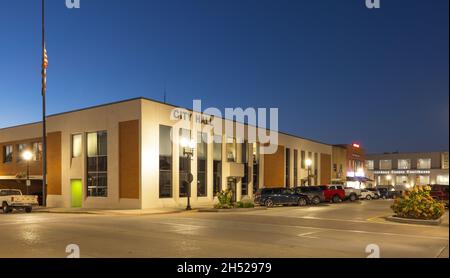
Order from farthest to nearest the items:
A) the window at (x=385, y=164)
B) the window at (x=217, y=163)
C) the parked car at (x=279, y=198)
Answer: the window at (x=385, y=164)
the window at (x=217, y=163)
the parked car at (x=279, y=198)

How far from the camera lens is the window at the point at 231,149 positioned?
139ft

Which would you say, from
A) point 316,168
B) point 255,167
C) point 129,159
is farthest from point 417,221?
point 316,168

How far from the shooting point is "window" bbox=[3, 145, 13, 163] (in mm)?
45125

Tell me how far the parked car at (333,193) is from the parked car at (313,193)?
2.13 feet

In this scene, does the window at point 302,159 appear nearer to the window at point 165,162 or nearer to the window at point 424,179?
the window at point 165,162

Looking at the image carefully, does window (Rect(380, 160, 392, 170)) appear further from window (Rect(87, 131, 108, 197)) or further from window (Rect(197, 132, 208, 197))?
window (Rect(87, 131, 108, 197))

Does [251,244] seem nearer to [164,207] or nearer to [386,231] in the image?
[386,231]

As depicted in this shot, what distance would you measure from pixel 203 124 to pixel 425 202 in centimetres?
2119

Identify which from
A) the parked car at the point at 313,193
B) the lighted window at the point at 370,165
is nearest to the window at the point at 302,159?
the parked car at the point at 313,193

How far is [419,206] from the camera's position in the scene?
67.2 feet

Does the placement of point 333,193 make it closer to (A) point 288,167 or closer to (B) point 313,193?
(B) point 313,193

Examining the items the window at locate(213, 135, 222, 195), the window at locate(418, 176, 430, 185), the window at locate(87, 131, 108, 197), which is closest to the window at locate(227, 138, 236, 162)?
the window at locate(213, 135, 222, 195)

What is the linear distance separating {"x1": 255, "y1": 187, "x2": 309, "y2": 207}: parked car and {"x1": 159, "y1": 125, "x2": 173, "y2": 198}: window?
7102 mm

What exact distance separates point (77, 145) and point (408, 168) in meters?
76.6
